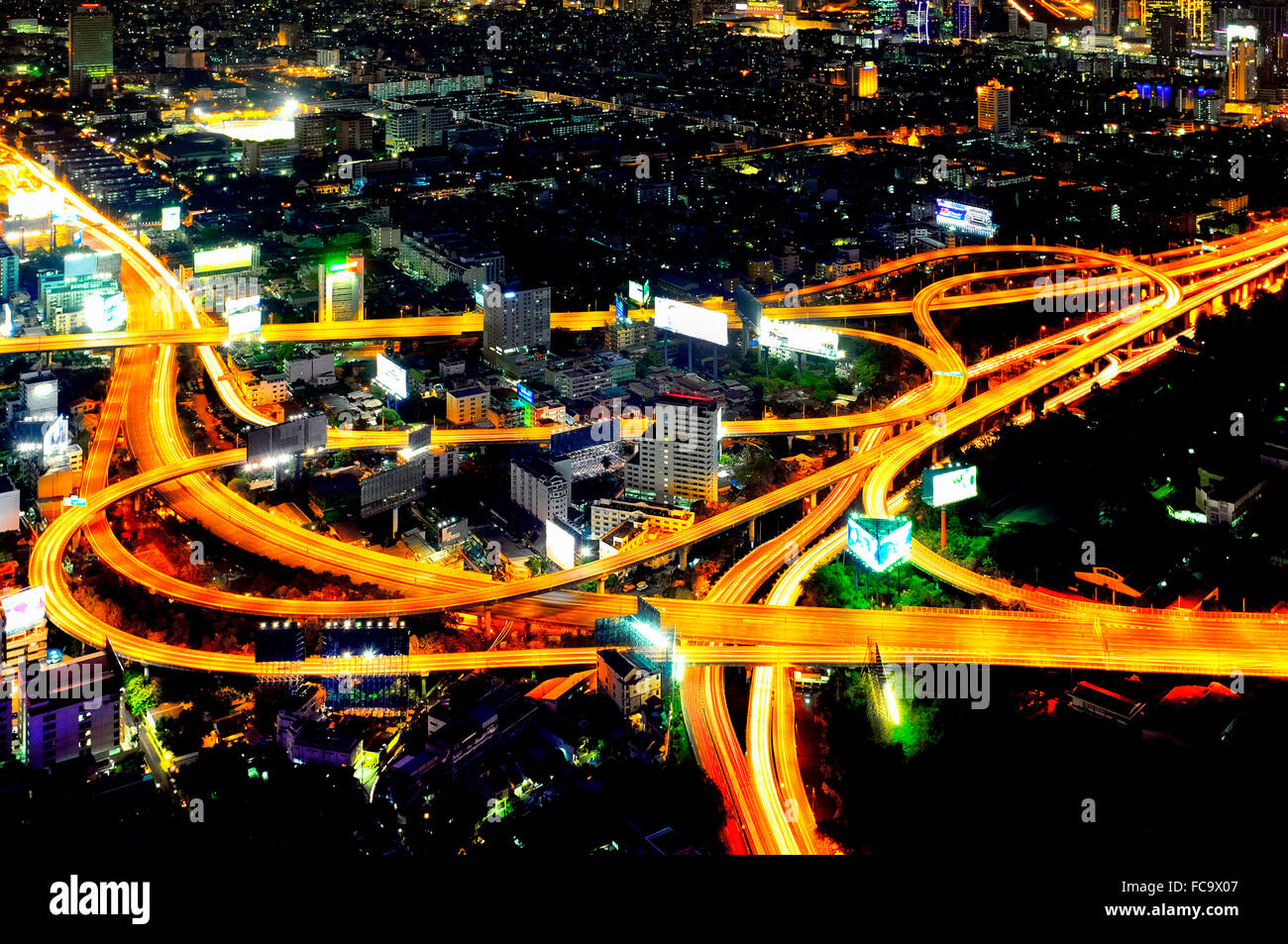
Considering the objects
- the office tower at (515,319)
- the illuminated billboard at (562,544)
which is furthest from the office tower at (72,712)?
the office tower at (515,319)

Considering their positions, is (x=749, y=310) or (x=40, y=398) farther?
(x=749, y=310)

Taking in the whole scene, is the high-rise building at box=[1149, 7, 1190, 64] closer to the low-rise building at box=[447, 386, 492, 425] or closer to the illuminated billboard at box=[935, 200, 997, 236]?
the illuminated billboard at box=[935, 200, 997, 236]

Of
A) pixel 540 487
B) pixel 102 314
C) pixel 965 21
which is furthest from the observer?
pixel 965 21

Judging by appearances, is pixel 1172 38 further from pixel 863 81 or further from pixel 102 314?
pixel 102 314

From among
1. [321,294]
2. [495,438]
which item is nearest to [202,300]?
[321,294]

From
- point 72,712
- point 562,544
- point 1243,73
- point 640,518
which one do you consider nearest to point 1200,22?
point 1243,73

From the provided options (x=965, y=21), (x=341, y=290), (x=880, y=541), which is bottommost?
(x=880, y=541)

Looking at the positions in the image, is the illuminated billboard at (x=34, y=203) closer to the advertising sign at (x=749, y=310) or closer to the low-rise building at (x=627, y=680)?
the advertising sign at (x=749, y=310)
